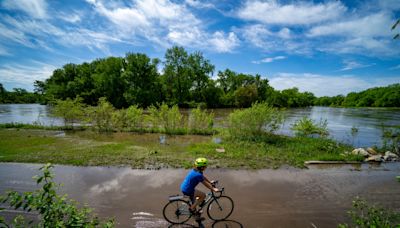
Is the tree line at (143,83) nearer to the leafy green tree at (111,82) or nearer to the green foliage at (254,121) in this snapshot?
the leafy green tree at (111,82)

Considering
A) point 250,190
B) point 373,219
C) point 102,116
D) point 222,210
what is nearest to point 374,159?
point 250,190

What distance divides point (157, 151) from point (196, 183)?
7.21 m

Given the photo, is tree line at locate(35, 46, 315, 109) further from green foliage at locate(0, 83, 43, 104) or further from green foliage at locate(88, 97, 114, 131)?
green foliage at locate(0, 83, 43, 104)

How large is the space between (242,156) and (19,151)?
12613mm

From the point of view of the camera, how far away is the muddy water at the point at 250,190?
5766mm

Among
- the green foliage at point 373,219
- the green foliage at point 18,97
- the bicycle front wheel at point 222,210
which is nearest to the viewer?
the green foliage at point 373,219

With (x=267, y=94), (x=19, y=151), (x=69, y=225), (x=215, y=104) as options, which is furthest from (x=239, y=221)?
(x=267, y=94)

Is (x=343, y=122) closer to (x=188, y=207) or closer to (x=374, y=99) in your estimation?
(x=188, y=207)

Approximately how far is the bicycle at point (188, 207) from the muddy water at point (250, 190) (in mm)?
234

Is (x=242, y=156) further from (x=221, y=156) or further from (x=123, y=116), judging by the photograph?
(x=123, y=116)

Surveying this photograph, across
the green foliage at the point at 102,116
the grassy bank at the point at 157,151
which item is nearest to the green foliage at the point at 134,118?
the green foliage at the point at 102,116

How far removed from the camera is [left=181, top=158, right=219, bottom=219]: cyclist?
505cm

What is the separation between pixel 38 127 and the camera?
1808cm

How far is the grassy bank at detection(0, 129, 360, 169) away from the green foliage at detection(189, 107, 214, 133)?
65.2 inches
